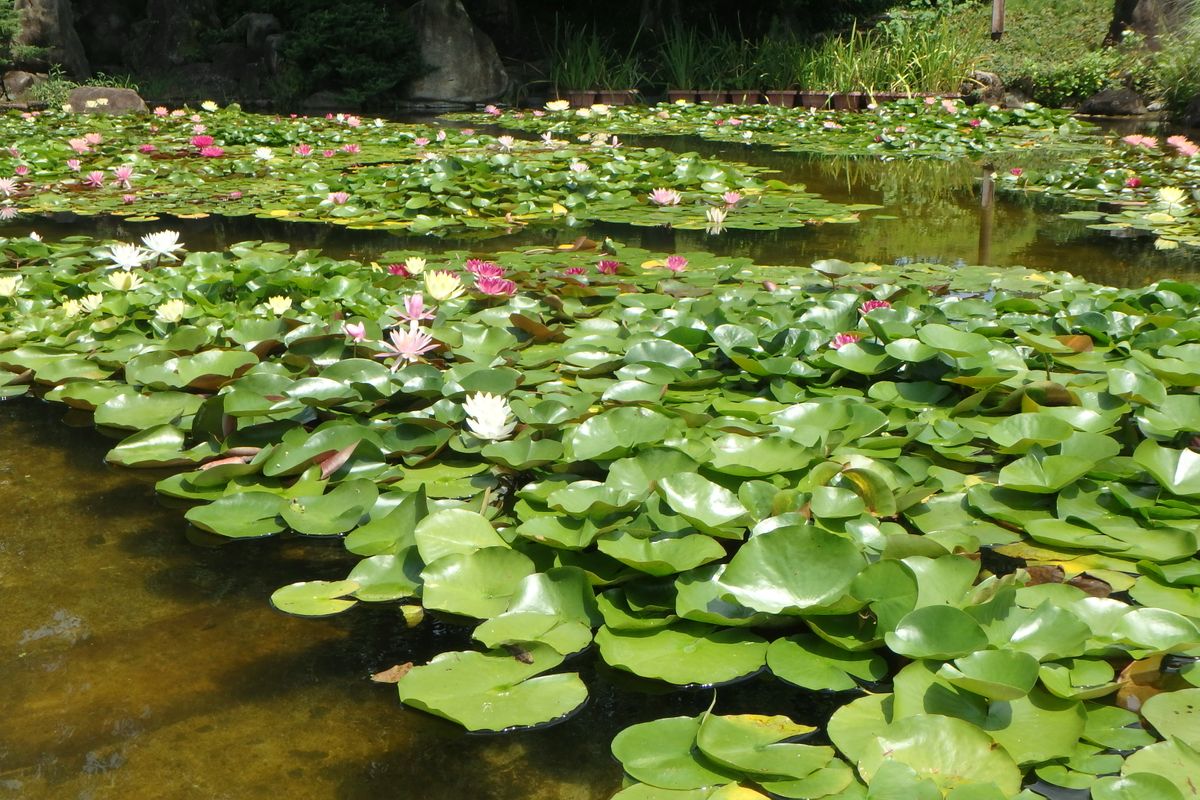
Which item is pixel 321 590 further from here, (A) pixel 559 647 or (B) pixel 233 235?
(B) pixel 233 235

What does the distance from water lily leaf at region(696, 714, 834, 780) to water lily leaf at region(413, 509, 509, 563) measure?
0.47 m

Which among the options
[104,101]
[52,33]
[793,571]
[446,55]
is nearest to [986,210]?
[793,571]

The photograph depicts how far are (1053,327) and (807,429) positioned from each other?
0.85 metres

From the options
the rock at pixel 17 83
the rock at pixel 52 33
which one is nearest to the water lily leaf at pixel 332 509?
the rock at pixel 17 83

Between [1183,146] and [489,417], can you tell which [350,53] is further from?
[489,417]

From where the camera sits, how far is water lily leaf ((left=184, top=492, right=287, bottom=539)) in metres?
1.48

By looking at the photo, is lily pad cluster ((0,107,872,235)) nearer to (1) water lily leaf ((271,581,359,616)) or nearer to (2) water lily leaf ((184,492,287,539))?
(2) water lily leaf ((184,492,287,539))

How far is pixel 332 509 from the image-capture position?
1503 mm

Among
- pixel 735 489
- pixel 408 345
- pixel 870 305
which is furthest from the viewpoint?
pixel 870 305

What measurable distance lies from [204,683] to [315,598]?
0.63 ft

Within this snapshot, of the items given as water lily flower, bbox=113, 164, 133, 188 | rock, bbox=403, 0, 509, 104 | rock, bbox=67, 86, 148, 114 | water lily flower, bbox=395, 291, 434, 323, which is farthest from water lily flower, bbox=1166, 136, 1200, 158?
rock, bbox=403, 0, 509, 104

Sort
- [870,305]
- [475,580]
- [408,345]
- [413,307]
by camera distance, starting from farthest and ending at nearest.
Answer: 1. [870,305]
2. [413,307]
3. [408,345]
4. [475,580]

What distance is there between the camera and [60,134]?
6547 millimetres

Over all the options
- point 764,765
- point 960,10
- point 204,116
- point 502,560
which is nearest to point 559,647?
point 502,560
